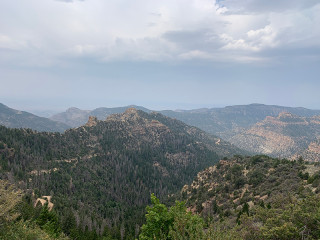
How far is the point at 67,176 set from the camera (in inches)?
4574

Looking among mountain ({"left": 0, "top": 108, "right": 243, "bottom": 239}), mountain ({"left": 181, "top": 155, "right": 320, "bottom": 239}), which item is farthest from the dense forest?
mountain ({"left": 0, "top": 108, "right": 243, "bottom": 239})

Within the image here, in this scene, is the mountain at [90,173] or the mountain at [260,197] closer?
the mountain at [260,197]

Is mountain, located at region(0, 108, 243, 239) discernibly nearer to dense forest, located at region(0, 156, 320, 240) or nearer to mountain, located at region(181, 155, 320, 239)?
dense forest, located at region(0, 156, 320, 240)

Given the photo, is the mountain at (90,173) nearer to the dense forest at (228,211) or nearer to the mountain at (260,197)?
the dense forest at (228,211)

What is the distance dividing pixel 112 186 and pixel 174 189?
51723 millimetres

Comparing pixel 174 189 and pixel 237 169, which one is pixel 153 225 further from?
pixel 174 189

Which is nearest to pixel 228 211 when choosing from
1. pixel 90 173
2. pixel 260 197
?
pixel 260 197

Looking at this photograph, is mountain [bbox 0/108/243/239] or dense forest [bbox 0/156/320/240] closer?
dense forest [bbox 0/156/320/240]

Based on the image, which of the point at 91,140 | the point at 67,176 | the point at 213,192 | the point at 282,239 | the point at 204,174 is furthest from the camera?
the point at 91,140

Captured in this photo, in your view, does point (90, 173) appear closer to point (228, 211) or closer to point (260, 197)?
point (228, 211)

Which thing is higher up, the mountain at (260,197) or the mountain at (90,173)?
the mountain at (260,197)

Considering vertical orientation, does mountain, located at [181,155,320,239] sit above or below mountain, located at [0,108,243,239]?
above

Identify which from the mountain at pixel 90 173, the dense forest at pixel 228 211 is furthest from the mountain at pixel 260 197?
the mountain at pixel 90 173

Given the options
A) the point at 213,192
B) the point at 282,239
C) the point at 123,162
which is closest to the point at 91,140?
the point at 123,162
